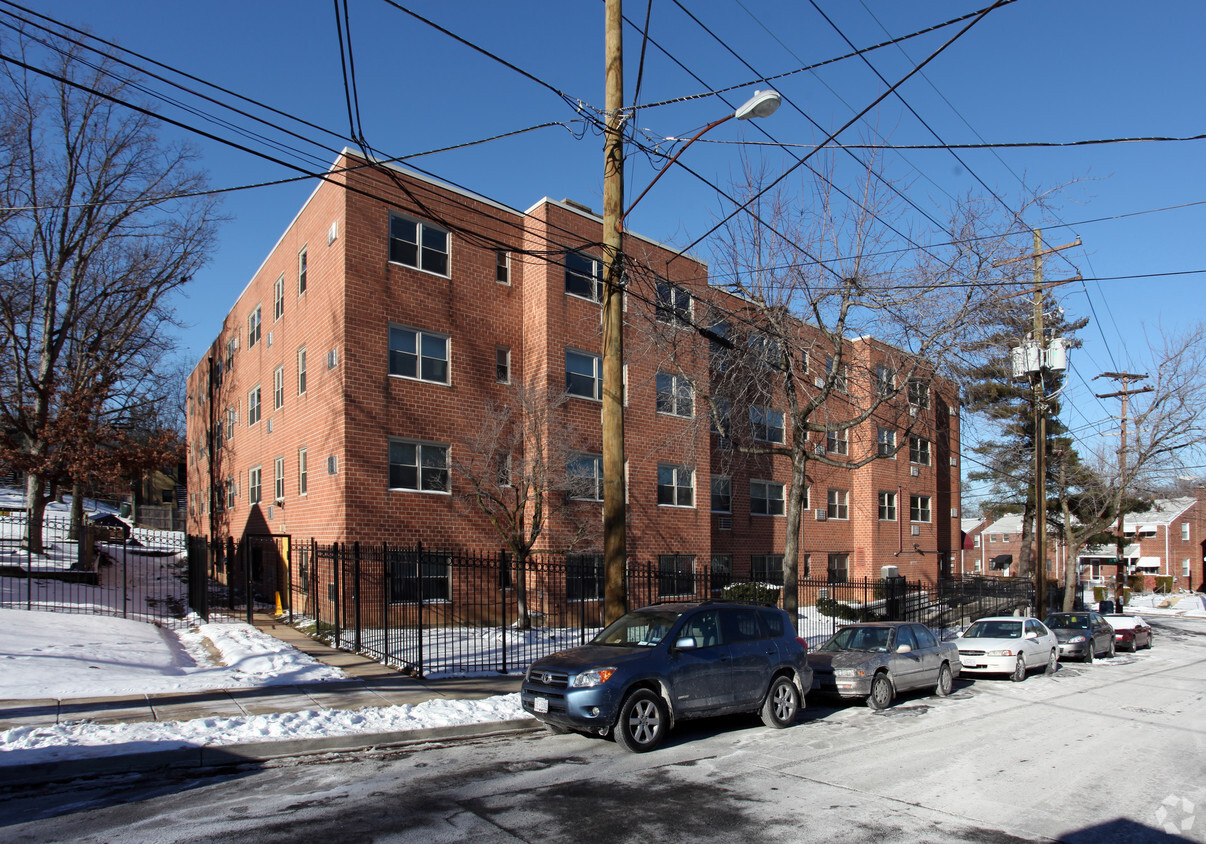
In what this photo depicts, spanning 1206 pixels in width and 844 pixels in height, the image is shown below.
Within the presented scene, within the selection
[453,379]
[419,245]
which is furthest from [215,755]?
[419,245]

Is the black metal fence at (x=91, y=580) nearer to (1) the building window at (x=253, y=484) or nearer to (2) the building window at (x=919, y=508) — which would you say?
(1) the building window at (x=253, y=484)

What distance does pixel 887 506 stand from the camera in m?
35.7

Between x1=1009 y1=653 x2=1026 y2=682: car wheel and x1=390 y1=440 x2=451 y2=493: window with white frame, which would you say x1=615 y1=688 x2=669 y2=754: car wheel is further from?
x1=390 y1=440 x2=451 y2=493: window with white frame

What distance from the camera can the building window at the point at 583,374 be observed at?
23.0 m

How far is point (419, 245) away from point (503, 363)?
381 centimetres

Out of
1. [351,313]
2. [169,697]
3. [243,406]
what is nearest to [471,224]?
A: [351,313]

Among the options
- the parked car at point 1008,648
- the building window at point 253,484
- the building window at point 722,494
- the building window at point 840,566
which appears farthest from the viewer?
the building window at point 840,566

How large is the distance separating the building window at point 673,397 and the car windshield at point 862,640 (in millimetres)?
11782

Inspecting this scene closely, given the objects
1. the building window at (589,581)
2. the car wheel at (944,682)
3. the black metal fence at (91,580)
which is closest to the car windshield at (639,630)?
the car wheel at (944,682)

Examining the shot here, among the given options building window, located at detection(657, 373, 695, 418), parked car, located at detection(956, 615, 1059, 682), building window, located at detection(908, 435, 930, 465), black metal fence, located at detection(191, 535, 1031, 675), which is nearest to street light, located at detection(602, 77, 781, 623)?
black metal fence, located at detection(191, 535, 1031, 675)

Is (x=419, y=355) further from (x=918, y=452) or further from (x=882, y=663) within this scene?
(x=918, y=452)

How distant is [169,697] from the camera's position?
10500 millimetres

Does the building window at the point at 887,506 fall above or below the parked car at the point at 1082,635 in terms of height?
above

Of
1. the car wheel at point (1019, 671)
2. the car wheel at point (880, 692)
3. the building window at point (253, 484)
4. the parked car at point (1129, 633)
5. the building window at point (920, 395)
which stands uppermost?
the building window at point (920, 395)
